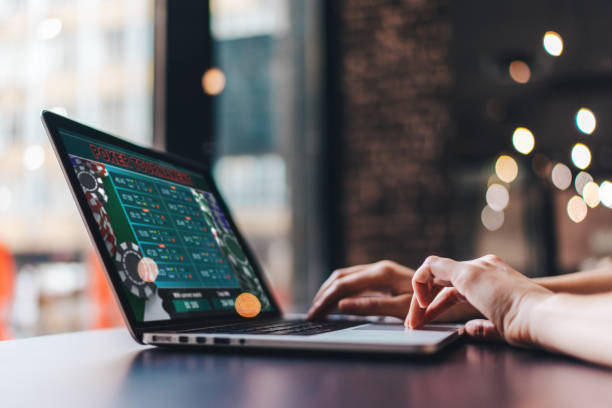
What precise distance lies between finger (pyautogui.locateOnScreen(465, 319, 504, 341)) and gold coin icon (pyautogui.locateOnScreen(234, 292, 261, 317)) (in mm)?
416

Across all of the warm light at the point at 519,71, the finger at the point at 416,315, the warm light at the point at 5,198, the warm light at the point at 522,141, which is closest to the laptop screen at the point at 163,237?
the finger at the point at 416,315

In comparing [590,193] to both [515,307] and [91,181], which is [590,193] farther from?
[91,181]

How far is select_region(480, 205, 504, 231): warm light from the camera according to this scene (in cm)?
431

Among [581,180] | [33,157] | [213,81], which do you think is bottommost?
[33,157]

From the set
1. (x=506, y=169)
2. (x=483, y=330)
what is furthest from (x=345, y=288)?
(x=506, y=169)

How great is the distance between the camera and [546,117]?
507 cm

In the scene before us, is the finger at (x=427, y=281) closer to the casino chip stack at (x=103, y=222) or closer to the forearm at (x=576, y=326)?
the forearm at (x=576, y=326)

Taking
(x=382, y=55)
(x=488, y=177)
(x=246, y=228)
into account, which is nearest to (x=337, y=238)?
(x=246, y=228)

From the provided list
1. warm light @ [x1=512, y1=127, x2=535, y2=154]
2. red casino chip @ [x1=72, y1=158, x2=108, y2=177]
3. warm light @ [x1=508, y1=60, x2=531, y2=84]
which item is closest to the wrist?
red casino chip @ [x1=72, y1=158, x2=108, y2=177]

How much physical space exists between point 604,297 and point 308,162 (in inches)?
123

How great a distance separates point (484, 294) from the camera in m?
0.72

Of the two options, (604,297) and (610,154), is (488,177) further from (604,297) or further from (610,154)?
(604,297)

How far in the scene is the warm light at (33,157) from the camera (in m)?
2.03

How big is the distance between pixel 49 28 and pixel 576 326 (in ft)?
6.78
